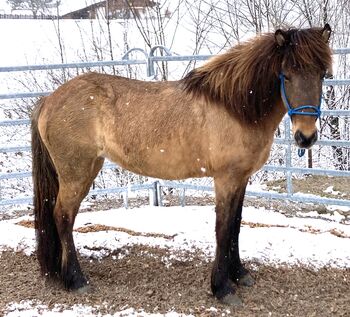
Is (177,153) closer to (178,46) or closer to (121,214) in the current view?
(121,214)

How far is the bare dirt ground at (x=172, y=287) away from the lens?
3283 mm

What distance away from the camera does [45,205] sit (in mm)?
3783

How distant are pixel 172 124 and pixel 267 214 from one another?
2602mm

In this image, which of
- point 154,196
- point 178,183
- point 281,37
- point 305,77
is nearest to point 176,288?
point 305,77

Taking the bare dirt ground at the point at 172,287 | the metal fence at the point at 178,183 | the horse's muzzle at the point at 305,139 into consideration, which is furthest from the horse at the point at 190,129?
the metal fence at the point at 178,183

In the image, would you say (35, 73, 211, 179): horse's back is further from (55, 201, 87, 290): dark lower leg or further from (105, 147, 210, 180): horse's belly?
(55, 201, 87, 290): dark lower leg

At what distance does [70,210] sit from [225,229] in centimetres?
128

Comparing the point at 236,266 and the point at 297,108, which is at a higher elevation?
the point at 297,108

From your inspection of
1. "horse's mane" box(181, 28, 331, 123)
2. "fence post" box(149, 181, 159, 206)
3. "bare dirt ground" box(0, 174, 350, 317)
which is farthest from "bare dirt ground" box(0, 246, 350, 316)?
"fence post" box(149, 181, 159, 206)

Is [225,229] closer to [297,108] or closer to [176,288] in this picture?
[176,288]

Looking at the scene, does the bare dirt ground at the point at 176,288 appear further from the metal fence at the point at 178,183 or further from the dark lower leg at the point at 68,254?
the metal fence at the point at 178,183

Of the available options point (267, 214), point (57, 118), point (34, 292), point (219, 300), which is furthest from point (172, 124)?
point (267, 214)

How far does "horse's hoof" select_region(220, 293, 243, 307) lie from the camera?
130 inches

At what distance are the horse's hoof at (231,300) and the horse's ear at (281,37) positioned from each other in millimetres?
1846
